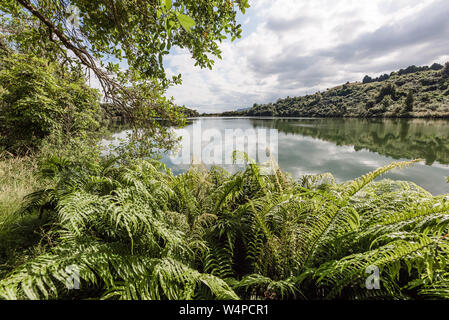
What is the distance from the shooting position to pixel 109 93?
3.31 m

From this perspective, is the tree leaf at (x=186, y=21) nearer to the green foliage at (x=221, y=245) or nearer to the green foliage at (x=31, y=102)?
the green foliage at (x=221, y=245)

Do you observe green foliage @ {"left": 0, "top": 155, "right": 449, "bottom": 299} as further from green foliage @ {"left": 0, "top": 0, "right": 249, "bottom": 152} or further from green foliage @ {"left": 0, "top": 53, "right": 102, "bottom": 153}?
green foliage @ {"left": 0, "top": 53, "right": 102, "bottom": 153}

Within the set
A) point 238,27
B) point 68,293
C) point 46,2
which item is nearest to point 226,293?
point 68,293

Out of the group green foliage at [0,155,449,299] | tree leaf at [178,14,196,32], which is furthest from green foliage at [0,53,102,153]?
tree leaf at [178,14,196,32]

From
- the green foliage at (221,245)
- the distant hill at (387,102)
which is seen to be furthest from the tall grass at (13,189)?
the distant hill at (387,102)

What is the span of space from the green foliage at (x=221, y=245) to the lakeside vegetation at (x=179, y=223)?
0.01 meters

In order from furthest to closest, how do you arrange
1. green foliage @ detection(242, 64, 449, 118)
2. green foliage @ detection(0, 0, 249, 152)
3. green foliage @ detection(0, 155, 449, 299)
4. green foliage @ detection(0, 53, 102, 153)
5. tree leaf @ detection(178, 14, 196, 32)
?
green foliage @ detection(242, 64, 449, 118) < green foliage @ detection(0, 53, 102, 153) < green foliage @ detection(0, 0, 249, 152) < green foliage @ detection(0, 155, 449, 299) < tree leaf @ detection(178, 14, 196, 32)

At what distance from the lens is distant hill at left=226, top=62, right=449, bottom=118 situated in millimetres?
38781

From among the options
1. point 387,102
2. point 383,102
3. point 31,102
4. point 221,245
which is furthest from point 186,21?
point 383,102

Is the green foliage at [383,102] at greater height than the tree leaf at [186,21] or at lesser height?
greater

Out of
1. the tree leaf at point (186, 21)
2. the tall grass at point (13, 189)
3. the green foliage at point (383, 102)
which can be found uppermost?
the green foliage at point (383, 102)

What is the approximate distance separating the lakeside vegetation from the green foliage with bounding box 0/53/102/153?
3.36 metres

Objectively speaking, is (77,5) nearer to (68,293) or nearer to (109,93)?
(109,93)

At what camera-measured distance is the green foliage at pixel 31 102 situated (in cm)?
575
